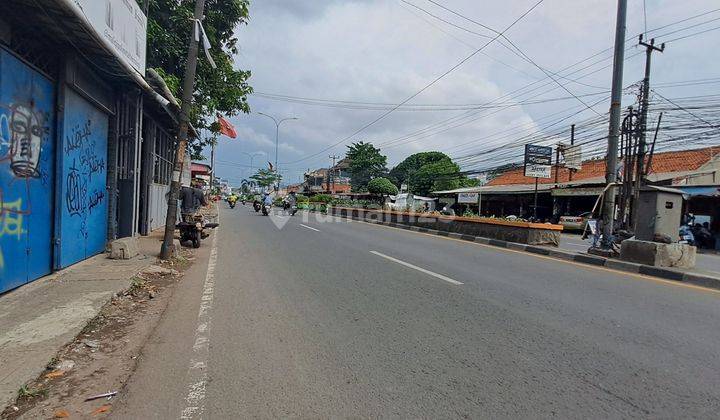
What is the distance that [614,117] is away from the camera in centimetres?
1074

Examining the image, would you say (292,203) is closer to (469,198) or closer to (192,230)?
(469,198)

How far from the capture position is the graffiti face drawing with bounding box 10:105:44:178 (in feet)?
17.6

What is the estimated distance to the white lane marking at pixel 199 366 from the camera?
295 cm

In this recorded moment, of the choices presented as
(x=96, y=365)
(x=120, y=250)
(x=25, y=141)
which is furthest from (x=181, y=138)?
(x=96, y=365)

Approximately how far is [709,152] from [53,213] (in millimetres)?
31581

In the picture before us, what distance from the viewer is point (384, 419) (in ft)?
9.13

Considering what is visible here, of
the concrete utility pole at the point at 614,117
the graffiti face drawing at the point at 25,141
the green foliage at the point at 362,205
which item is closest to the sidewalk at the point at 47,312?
the graffiti face drawing at the point at 25,141

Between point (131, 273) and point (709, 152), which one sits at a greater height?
point (709, 152)

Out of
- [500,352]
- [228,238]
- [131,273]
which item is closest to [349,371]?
[500,352]

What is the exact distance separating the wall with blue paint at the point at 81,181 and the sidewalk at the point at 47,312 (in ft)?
1.56

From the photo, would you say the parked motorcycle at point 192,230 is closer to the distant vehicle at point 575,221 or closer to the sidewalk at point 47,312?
the sidewalk at point 47,312

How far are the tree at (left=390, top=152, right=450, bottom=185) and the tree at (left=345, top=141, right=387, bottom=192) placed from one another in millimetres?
5736

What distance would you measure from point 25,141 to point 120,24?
9.25 feet

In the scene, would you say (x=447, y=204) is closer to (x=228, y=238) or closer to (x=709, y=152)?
(x=709, y=152)
